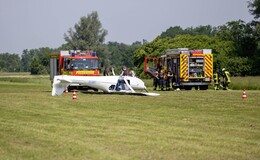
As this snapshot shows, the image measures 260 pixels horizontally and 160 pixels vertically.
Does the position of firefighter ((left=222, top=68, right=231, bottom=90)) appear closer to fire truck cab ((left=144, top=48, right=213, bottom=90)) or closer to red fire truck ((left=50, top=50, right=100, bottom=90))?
fire truck cab ((left=144, top=48, right=213, bottom=90))

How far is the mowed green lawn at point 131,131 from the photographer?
39.7 feet

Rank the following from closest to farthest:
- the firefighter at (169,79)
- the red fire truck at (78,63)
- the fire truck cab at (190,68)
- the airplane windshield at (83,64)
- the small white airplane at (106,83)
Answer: the small white airplane at (106,83) < the firefighter at (169,79) < the fire truck cab at (190,68) < the red fire truck at (78,63) < the airplane windshield at (83,64)

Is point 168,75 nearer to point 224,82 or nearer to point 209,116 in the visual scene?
point 224,82

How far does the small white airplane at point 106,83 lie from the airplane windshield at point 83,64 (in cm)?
610

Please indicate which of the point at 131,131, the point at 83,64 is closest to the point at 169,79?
the point at 83,64

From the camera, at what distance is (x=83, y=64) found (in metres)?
39.7

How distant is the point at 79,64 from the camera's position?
130 ft

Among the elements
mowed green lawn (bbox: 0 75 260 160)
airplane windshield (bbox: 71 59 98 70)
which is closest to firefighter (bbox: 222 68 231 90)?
airplane windshield (bbox: 71 59 98 70)

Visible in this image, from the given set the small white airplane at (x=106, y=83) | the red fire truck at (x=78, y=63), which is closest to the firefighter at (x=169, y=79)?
the red fire truck at (x=78, y=63)

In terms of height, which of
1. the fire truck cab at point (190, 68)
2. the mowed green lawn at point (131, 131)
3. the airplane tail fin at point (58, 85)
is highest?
the fire truck cab at point (190, 68)

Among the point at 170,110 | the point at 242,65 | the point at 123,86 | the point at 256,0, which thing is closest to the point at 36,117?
the point at 170,110

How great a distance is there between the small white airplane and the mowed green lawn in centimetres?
721

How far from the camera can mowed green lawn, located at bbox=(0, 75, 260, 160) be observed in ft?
39.7

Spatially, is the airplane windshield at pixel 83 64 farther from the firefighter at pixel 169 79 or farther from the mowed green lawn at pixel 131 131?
the mowed green lawn at pixel 131 131
